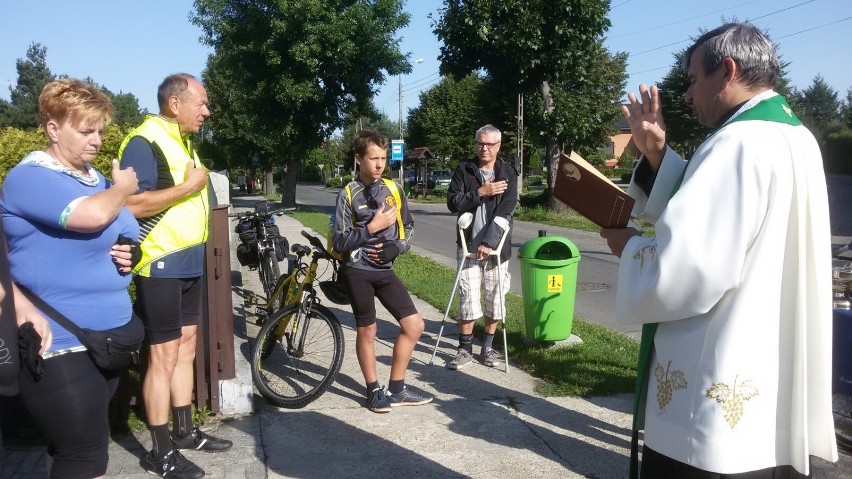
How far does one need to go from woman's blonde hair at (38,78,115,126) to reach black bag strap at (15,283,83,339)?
0.62 metres

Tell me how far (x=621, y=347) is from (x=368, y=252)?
2.92 metres

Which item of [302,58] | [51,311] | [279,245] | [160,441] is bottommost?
[160,441]

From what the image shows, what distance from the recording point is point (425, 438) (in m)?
4.27

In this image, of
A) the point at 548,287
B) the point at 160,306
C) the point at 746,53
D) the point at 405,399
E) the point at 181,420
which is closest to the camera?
the point at 746,53

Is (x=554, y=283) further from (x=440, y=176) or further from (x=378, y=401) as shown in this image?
(x=440, y=176)

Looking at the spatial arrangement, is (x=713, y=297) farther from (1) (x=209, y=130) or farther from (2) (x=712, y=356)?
(1) (x=209, y=130)

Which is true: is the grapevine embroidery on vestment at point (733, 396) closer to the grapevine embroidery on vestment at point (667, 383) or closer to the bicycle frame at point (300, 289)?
the grapevine embroidery on vestment at point (667, 383)

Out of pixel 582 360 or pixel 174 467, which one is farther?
pixel 582 360

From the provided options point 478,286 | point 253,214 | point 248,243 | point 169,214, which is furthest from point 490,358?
point 169,214

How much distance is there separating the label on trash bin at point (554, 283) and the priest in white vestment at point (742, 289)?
12.7 ft

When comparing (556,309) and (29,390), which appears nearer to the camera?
(29,390)

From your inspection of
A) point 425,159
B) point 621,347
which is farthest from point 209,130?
point 621,347

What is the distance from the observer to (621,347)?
632 centimetres

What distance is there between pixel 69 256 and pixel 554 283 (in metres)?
4.18
